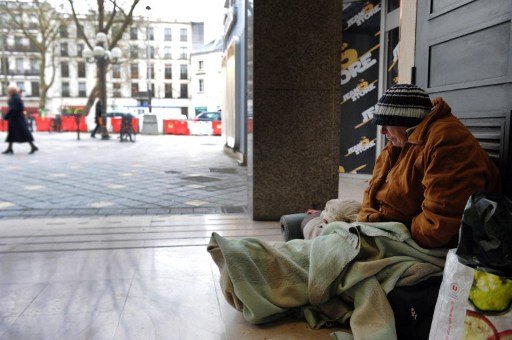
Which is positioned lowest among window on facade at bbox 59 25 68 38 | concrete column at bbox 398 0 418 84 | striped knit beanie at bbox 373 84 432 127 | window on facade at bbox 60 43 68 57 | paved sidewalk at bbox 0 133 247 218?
paved sidewalk at bbox 0 133 247 218

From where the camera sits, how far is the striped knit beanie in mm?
2346

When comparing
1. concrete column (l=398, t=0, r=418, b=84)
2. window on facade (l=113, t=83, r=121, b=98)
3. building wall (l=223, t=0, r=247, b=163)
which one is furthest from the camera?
window on facade (l=113, t=83, r=121, b=98)

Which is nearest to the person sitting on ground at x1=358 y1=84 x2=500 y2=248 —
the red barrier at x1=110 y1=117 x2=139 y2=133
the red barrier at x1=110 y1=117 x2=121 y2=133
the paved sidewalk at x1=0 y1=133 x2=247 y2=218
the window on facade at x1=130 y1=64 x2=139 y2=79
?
the paved sidewalk at x1=0 y1=133 x2=247 y2=218

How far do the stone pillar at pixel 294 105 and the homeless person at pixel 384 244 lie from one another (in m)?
2.30

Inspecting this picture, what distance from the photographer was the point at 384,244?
2.36 m

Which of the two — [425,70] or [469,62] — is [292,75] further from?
[469,62]

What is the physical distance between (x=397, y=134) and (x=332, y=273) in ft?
2.54

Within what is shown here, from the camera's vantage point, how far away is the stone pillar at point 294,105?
4855 millimetres

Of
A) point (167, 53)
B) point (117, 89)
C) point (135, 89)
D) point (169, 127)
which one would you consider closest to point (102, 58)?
point (169, 127)

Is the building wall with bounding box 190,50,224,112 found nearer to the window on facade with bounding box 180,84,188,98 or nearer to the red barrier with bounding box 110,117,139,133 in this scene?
the window on facade with bounding box 180,84,188,98

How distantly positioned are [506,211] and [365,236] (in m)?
0.87

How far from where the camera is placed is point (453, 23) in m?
2.70

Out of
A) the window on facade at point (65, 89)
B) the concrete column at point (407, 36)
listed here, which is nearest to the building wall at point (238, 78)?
the concrete column at point (407, 36)

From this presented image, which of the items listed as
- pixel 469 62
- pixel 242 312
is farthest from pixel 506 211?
pixel 242 312
